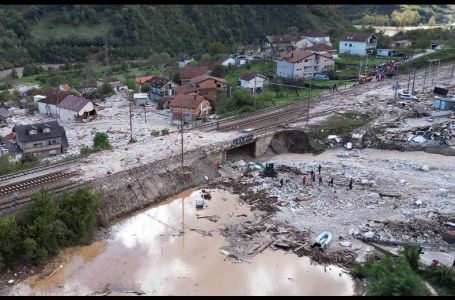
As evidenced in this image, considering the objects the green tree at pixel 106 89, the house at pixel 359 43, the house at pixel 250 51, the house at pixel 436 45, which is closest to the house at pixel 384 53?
the house at pixel 359 43

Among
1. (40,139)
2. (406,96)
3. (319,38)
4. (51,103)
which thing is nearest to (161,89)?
(51,103)

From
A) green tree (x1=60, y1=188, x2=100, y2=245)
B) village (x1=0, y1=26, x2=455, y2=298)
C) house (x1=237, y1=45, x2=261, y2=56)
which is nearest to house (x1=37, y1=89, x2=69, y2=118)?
village (x1=0, y1=26, x2=455, y2=298)

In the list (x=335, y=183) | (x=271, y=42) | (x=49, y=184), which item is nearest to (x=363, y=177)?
(x=335, y=183)

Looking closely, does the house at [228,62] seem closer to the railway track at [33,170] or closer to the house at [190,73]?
the house at [190,73]

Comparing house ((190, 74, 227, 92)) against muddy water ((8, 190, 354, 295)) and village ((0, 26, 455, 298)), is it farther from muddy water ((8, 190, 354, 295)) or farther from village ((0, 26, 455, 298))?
muddy water ((8, 190, 354, 295))

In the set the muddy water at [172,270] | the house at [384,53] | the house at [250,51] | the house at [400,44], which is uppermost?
the house at [400,44]

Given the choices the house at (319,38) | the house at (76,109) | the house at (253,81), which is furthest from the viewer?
the house at (319,38)

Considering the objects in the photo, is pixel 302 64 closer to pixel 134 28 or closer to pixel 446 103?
pixel 446 103
